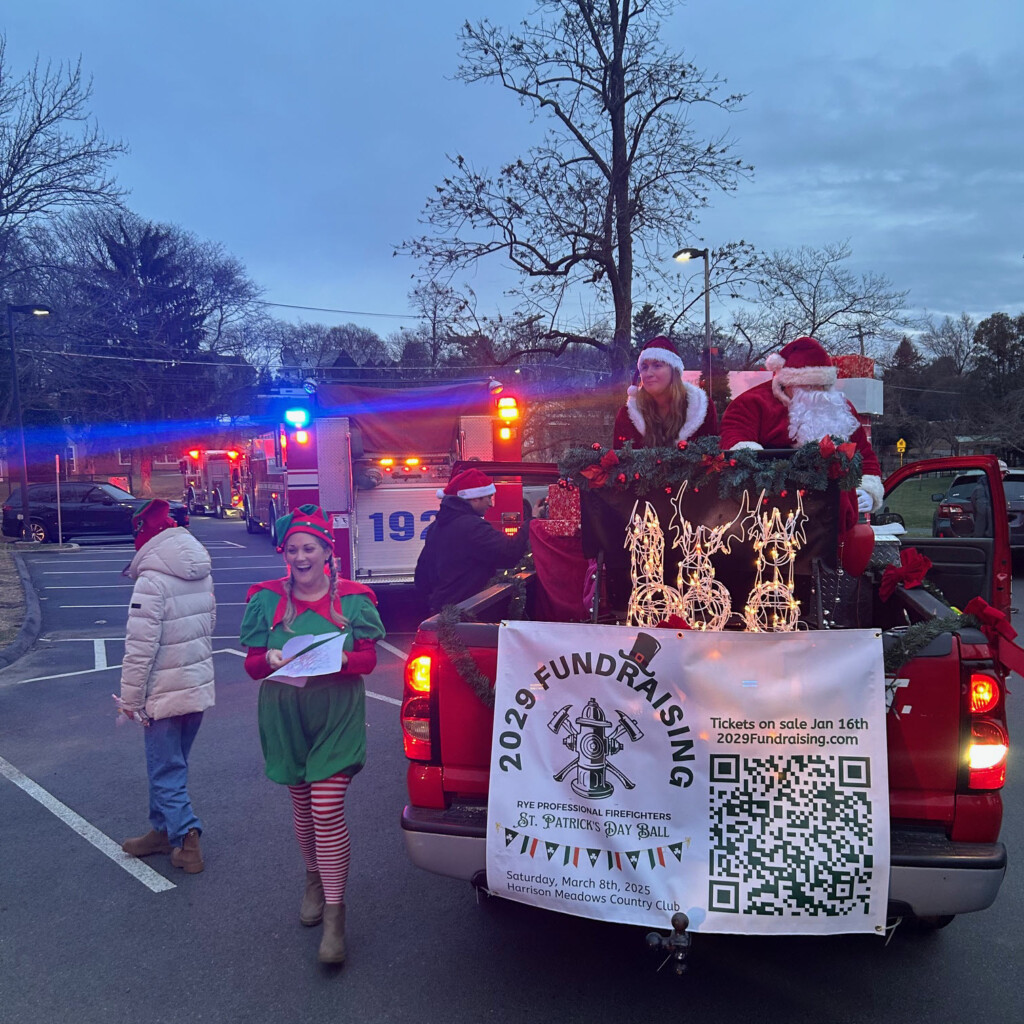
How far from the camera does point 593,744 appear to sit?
287 cm

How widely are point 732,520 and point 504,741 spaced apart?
4.14 feet

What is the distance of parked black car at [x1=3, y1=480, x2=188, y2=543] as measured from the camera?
79.0ft

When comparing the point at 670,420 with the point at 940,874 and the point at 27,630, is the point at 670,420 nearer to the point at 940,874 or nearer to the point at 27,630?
the point at 940,874

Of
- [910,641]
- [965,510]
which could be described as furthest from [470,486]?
[965,510]

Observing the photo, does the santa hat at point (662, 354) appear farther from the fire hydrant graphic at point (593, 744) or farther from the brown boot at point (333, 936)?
the brown boot at point (333, 936)

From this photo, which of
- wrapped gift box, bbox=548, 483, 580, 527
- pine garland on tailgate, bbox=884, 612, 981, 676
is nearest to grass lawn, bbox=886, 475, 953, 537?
wrapped gift box, bbox=548, 483, 580, 527

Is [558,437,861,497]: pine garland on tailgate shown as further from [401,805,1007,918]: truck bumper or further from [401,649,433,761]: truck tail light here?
[401,805,1007,918]: truck bumper

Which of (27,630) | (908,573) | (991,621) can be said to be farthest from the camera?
(27,630)

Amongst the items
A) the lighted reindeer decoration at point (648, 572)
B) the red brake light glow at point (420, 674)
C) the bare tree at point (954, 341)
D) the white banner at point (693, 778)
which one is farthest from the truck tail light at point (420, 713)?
the bare tree at point (954, 341)

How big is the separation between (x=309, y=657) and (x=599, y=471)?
4.59 ft

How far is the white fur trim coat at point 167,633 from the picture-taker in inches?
163

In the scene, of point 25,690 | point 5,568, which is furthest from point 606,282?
point 5,568

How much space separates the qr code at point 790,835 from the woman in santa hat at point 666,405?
186 centimetres

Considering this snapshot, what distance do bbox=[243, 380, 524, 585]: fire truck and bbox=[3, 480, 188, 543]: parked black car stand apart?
52.7 feet
